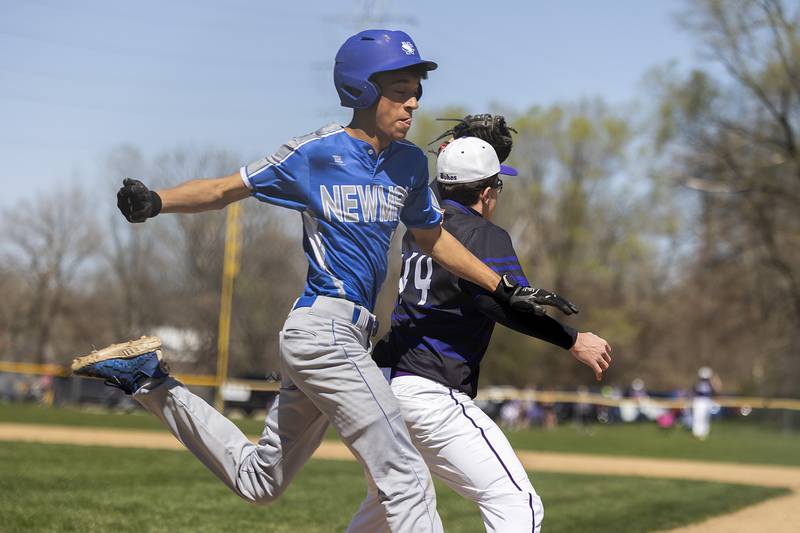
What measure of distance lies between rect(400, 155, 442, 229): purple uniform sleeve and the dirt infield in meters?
7.53

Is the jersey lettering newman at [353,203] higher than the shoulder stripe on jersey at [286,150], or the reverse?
the shoulder stripe on jersey at [286,150]

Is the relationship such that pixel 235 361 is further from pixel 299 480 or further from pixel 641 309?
pixel 299 480

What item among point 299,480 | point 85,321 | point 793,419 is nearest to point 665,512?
point 299,480

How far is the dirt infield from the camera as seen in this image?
47.5 feet

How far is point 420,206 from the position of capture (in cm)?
434

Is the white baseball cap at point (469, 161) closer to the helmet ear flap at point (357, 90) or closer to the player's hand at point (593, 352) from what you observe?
the helmet ear flap at point (357, 90)

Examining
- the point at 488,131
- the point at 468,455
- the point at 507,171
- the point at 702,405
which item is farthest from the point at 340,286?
the point at 702,405

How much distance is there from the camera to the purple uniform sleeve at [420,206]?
14.2ft

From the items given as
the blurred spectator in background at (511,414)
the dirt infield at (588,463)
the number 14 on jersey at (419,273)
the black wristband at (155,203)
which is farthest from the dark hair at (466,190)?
the blurred spectator in background at (511,414)

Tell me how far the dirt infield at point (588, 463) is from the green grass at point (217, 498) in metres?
1.14

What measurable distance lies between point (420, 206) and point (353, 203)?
14.7 inches

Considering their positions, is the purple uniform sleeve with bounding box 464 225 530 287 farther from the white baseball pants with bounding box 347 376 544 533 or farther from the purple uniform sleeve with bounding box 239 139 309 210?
the purple uniform sleeve with bounding box 239 139 309 210

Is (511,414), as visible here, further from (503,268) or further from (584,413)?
(503,268)

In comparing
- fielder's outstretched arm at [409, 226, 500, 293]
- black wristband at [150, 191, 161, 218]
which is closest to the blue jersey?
fielder's outstretched arm at [409, 226, 500, 293]
